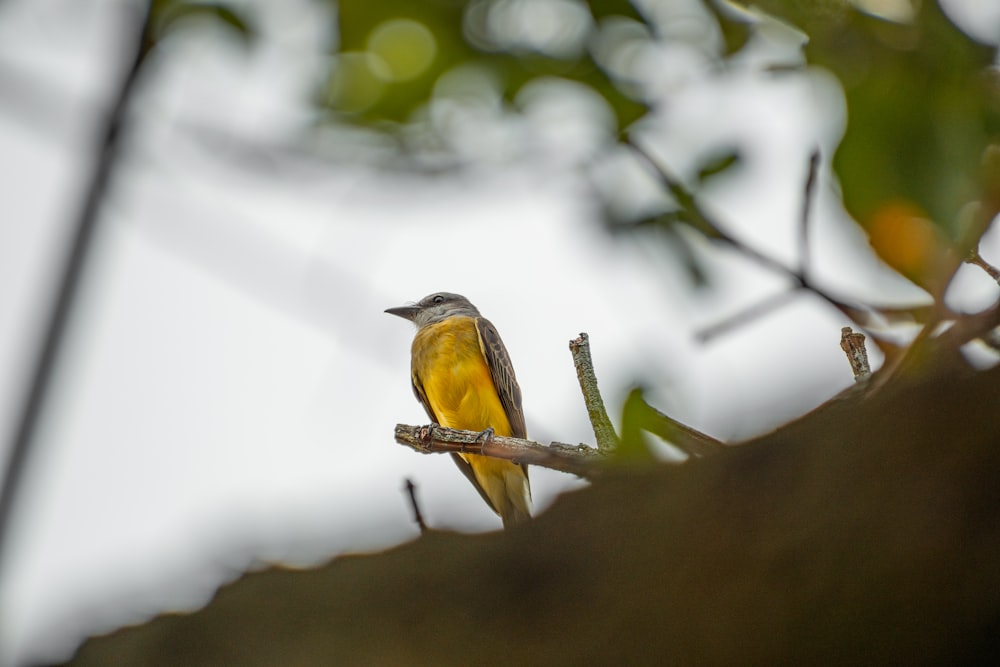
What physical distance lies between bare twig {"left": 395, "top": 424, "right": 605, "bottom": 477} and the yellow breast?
3504 mm

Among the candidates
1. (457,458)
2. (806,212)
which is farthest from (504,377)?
(806,212)

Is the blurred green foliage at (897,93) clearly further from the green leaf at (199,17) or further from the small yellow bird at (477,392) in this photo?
the small yellow bird at (477,392)

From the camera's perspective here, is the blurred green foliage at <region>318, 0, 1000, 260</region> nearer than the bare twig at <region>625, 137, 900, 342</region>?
Yes

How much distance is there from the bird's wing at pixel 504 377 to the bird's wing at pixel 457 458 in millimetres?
498

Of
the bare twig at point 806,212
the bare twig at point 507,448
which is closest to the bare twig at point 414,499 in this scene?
the bare twig at point 507,448

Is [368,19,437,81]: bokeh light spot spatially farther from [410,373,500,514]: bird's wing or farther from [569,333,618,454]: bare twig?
[410,373,500,514]: bird's wing

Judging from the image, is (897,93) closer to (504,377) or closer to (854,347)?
(854,347)

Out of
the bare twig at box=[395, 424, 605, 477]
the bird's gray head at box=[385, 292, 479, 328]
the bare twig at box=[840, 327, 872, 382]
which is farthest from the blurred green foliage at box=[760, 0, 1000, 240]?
the bird's gray head at box=[385, 292, 479, 328]

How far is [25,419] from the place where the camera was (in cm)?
131

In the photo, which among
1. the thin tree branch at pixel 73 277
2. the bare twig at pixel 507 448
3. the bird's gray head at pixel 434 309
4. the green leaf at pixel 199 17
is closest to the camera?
the thin tree branch at pixel 73 277

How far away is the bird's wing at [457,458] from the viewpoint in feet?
22.0

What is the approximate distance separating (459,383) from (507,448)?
4.28 meters

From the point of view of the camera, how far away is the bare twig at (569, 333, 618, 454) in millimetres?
2760

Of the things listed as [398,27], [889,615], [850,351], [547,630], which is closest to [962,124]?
[889,615]
